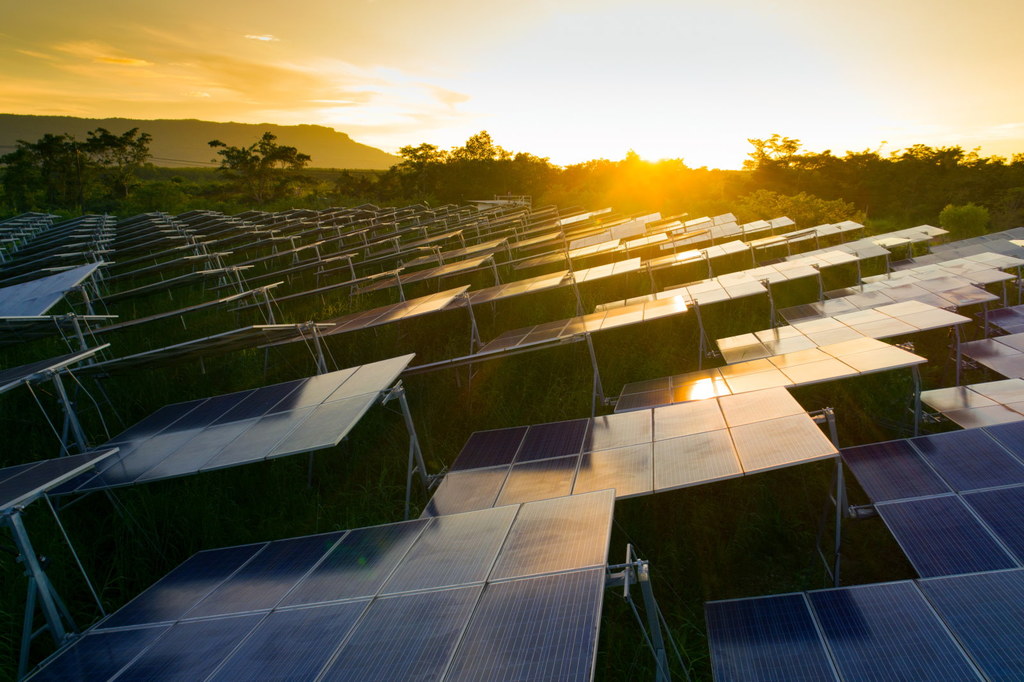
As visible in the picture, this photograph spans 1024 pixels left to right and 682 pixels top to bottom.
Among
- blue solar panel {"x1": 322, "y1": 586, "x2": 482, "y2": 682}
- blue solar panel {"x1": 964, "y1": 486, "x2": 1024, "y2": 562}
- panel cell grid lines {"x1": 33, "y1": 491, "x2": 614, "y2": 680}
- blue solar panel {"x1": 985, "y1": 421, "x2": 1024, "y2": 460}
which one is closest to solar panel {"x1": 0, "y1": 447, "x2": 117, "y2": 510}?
panel cell grid lines {"x1": 33, "y1": 491, "x2": 614, "y2": 680}

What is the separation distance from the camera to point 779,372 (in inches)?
400

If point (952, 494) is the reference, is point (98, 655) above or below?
above

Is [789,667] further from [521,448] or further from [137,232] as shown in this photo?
[137,232]

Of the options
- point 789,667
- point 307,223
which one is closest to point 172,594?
point 789,667

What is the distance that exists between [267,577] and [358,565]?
1150 mm

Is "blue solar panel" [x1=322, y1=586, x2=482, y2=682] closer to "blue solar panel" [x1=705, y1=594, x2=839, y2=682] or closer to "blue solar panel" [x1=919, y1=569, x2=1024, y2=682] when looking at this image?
"blue solar panel" [x1=705, y1=594, x2=839, y2=682]

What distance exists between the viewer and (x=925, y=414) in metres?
10.6

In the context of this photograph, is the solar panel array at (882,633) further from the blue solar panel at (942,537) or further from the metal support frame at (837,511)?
the metal support frame at (837,511)

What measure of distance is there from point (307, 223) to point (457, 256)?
1726 cm

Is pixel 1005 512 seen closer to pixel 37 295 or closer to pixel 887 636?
pixel 887 636

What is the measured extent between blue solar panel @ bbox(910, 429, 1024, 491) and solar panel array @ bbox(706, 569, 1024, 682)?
7.10ft

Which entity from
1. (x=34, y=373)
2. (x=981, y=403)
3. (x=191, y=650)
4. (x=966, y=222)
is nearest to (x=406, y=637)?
(x=191, y=650)

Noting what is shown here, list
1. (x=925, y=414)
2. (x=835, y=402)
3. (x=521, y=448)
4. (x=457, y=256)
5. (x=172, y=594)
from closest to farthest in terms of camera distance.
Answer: (x=172, y=594)
(x=521, y=448)
(x=925, y=414)
(x=835, y=402)
(x=457, y=256)

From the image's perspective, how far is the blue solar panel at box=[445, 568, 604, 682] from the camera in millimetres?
3697
